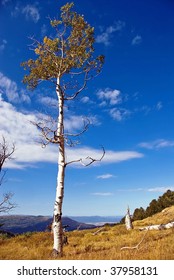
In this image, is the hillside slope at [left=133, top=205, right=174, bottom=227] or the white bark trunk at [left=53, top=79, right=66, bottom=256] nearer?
the white bark trunk at [left=53, top=79, right=66, bottom=256]

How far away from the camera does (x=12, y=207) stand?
21.3 m

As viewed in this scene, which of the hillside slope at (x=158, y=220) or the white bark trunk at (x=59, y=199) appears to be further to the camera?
the hillside slope at (x=158, y=220)

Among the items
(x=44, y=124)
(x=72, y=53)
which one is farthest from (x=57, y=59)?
(x=44, y=124)

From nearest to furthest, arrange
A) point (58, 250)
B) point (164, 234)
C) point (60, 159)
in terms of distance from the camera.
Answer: point (58, 250) → point (60, 159) → point (164, 234)

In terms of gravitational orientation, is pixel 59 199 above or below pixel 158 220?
above

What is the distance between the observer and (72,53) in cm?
1543

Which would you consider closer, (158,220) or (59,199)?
(59,199)
